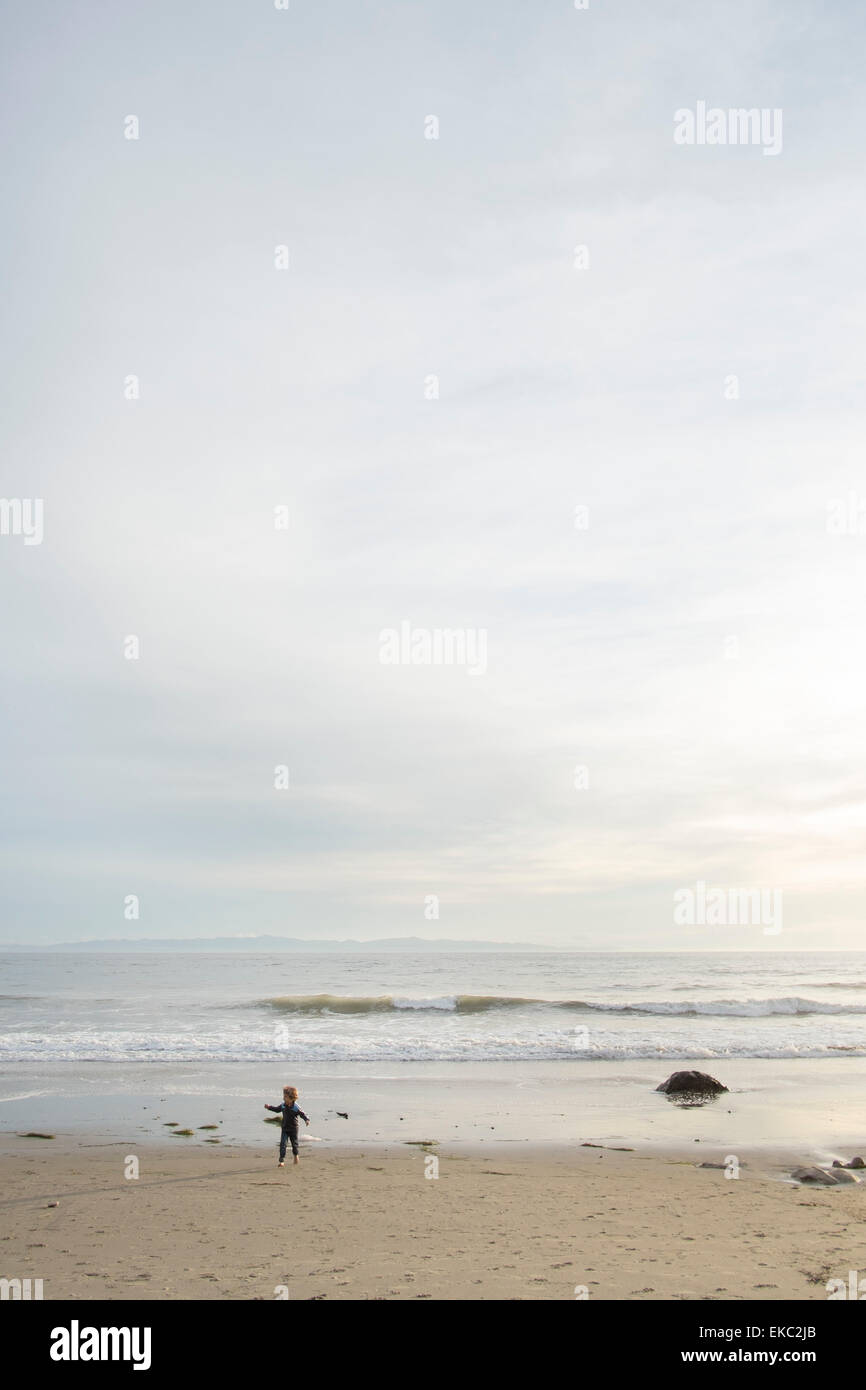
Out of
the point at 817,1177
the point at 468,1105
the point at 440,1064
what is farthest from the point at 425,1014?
the point at 817,1177

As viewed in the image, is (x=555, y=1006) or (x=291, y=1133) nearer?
(x=291, y=1133)

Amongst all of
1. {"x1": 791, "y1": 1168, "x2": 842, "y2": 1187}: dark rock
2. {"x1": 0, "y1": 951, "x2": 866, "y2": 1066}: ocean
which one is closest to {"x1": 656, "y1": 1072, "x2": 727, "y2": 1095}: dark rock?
{"x1": 0, "y1": 951, "x2": 866, "y2": 1066}: ocean

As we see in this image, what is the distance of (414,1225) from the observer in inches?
444

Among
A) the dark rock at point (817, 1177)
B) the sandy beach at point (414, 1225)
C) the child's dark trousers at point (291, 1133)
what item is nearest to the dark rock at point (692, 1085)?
the sandy beach at point (414, 1225)

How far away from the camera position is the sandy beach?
8914 millimetres

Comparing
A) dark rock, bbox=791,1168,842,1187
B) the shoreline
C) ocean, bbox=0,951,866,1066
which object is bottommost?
dark rock, bbox=791,1168,842,1187

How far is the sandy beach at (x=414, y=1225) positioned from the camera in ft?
29.2

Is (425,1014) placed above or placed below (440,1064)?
above

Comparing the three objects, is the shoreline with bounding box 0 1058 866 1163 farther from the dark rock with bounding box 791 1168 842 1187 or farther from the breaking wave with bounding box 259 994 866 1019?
the breaking wave with bounding box 259 994 866 1019

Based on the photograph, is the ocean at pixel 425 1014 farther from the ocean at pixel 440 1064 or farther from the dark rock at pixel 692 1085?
the dark rock at pixel 692 1085

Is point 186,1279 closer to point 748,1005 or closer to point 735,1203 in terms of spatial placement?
point 735,1203

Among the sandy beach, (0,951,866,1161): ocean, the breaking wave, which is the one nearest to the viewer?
the sandy beach

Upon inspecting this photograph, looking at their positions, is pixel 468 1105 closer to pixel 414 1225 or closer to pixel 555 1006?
pixel 414 1225
